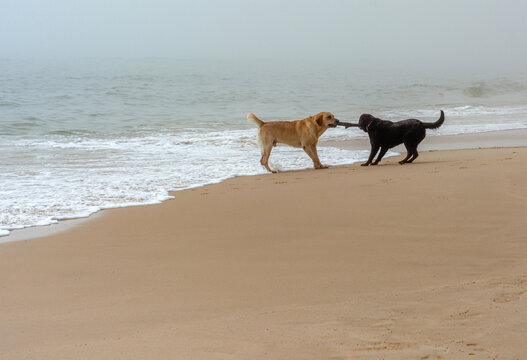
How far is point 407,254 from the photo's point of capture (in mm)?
4621

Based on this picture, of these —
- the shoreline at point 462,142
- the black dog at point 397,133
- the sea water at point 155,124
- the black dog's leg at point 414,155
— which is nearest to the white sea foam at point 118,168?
the sea water at point 155,124

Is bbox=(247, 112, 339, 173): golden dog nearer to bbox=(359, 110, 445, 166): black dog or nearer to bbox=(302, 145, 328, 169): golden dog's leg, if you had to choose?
bbox=(302, 145, 328, 169): golden dog's leg

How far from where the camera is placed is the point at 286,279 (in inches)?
164

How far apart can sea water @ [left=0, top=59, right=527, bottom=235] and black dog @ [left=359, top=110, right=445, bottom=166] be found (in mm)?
1039

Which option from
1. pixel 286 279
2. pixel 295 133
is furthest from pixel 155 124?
pixel 286 279

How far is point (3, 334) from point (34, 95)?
73.8 feet

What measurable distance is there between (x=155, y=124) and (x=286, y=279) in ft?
44.4

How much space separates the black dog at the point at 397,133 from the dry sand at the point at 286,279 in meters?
2.70

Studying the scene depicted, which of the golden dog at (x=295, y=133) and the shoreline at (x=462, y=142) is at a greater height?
the golden dog at (x=295, y=133)

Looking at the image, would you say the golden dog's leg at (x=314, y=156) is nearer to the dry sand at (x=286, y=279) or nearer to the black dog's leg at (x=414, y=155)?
the black dog's leg at (x=414, y=155)

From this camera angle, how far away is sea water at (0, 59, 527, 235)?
7.98 m

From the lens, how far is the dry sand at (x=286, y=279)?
3055mm

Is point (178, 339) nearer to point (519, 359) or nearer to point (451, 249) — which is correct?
point (519, 359)

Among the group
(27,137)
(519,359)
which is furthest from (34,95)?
(519,359)
